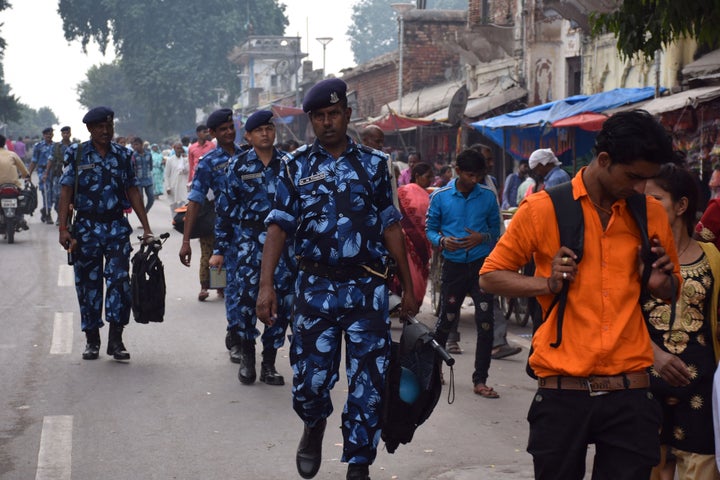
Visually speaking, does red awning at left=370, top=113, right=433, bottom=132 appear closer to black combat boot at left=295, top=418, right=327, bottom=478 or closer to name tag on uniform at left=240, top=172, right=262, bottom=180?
name tag on uniform at left=240, top=172, right=262, bottom=180

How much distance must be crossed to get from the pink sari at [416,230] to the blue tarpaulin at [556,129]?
5099 mm

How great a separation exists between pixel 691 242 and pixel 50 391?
16.7ft

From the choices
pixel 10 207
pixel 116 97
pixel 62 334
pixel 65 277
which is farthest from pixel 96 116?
pixel 116 97

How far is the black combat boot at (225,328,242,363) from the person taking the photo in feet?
31.1

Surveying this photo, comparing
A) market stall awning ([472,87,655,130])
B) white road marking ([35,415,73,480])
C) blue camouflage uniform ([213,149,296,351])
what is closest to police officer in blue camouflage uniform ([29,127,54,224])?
market stall awning ([472,87,655,130])

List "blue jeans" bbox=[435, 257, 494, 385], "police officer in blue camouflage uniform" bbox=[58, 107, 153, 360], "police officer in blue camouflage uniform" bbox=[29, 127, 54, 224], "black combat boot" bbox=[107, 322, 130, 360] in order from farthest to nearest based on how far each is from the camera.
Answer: "police officer in blue camouflage uniform" bbox=[29, 127, 54, 224] < "black combat boot" bbox=[107, 322, 130, 360] < "police officer in blue camouflage uniform" bbox=[58, 107, 153, 360] < "blue jeans" bbox=[435, 257, 494, 385]

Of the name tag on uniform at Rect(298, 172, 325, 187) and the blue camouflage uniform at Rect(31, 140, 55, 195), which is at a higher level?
the blue camouflage uniform at Rect(31, 140, 55, 195)

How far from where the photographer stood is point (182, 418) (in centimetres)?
747

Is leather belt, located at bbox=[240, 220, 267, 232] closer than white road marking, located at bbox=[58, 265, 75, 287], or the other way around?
leather belt, located at bbox=[240, 220, 267, 232]

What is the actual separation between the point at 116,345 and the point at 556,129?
1030cm

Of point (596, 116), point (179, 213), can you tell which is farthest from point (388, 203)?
point (596, 116)

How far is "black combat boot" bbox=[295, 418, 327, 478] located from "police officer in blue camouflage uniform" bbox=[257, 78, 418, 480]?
2cm

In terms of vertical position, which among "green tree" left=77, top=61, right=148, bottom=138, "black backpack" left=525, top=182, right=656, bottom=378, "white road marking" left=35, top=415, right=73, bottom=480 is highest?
"green tree" left=77, top=61, right=148, bottom=138

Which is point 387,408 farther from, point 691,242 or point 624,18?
point 624,18
